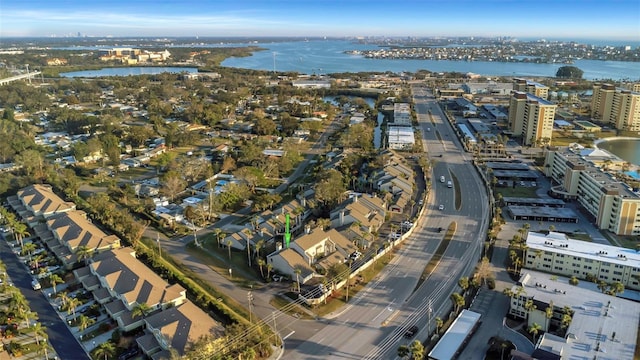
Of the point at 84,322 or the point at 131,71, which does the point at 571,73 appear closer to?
the point at 84,322

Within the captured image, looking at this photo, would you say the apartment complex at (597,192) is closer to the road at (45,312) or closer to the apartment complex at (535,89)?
the road at (45,312)

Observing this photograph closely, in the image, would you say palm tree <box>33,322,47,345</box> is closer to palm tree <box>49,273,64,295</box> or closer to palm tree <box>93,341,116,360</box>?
palm tree <box>93,341,116,360</box>

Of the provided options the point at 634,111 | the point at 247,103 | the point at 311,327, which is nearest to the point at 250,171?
the point at 311,327

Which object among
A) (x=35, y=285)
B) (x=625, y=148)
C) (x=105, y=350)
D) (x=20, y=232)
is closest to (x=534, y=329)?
(x=105, y=350)

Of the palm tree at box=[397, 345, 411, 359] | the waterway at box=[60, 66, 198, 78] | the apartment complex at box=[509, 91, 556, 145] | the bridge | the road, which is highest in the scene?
the waterway at box=[60, 66, 198, 78]

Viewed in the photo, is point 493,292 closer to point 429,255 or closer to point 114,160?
point 429,255

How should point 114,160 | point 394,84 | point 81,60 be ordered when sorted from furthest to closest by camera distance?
1. point 81,60
2. point 394,84
3. point 114,160

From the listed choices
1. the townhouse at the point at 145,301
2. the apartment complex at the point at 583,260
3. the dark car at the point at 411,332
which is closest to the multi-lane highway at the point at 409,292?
the dark car at the point at 411,332

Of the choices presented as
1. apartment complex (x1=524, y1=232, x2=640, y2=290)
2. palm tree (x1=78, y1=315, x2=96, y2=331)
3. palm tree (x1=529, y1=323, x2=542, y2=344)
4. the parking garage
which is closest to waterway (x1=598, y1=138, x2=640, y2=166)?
the parking garage
